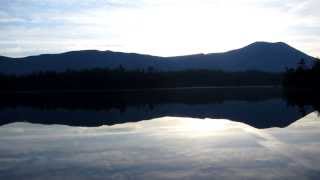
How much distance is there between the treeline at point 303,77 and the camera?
325ft

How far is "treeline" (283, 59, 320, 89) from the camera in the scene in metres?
99.2

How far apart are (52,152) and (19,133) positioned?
28.6ft

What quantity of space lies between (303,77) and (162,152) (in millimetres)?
86861

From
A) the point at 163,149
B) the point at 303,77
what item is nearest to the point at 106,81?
the point at 303,77

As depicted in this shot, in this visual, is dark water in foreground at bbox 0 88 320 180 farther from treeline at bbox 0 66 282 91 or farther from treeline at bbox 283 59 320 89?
treeline at bbox 0 66 282 91

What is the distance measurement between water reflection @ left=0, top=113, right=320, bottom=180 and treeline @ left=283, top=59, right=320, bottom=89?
70.0 m

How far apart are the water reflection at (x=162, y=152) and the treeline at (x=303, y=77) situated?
70.0 metres

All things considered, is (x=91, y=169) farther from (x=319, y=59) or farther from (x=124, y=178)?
(x=319, y=59)

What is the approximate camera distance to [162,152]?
20.5 meters

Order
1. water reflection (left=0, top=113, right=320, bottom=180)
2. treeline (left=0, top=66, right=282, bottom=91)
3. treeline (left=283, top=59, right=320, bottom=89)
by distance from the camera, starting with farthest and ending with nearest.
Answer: treeline (left=0, top=66, right=282, bottom=91) → treeline (left=283, top=59, right=320, bottom=89) → water reflection (left=0, top=113, right=320, bottom=180)

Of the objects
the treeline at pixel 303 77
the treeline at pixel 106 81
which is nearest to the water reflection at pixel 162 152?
the treeline at pixel 303 77

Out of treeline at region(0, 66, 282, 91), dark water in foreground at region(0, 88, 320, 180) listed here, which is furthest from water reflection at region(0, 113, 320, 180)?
treeline at region(0, 66, 282, 91)

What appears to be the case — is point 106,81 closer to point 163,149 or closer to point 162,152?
point 163,149

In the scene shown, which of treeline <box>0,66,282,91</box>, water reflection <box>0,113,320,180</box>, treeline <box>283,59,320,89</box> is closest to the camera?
water reflection <box>0,113,320,180</box>
